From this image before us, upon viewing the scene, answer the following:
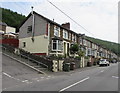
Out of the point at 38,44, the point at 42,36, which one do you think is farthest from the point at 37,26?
the point at 38,44

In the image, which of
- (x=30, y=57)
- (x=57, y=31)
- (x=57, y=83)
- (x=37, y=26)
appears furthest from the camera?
(x=57, y=31)

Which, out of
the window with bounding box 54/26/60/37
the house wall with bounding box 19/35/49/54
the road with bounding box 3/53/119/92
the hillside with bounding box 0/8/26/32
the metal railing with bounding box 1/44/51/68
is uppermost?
the hillside with bounding box 0/8/26/32

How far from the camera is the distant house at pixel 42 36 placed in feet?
111

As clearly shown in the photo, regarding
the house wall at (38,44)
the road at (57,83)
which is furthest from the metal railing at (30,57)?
the road at (57,83)

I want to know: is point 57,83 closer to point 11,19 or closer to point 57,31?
point 57,31

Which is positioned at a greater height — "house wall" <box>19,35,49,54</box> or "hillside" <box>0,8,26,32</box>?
"hillside" <box>0,8,26,32</box>

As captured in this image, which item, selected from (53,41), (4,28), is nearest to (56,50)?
(53,41)

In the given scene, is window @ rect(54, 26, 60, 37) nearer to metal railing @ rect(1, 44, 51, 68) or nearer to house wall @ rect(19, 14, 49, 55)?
house wall @ rect(19, 14, 49, 55)

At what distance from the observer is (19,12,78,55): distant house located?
3369 centimetres

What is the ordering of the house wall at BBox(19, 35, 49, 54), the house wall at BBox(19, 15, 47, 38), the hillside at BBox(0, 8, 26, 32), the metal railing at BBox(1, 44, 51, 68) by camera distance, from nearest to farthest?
the metal railing at BBox(1, 44, 51, 68) → the house wall at BBox(19, 35, 49, 54) → the house wall at BBox(19, 15, 47, 38) → the hillside at BBox(0, 8, 26, 32)

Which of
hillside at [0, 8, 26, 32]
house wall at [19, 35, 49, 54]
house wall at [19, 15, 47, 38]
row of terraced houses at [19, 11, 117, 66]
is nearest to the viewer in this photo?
house wall at [19, 35, 49, 54]

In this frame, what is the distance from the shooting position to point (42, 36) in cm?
3406

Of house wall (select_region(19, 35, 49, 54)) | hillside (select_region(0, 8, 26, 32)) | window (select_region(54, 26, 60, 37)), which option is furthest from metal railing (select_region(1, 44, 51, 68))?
hillside (select_region(0, 8, 26, 32))

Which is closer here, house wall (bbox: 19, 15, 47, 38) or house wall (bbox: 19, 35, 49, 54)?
house wall (bbox: 19, 35, 49, 54)
